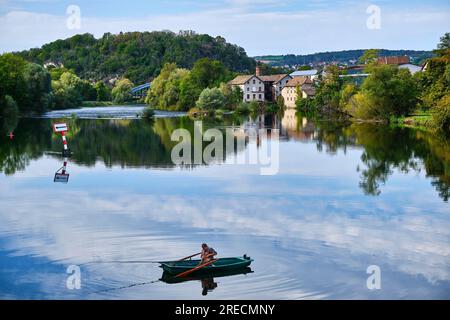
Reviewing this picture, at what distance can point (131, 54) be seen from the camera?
4444 inches

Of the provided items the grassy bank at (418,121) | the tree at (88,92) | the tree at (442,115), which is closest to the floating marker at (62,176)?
the tree at (442,115)

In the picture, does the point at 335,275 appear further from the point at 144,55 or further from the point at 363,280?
the point at 144,55

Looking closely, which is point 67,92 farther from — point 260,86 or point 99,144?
point 99,144

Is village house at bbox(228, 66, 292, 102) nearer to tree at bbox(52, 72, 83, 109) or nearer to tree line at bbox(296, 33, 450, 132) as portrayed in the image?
tree at bbox(52, 72, 83, 109)

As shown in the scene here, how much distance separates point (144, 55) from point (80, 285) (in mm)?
102903

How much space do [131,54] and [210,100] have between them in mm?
52402

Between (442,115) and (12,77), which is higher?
(12,77)

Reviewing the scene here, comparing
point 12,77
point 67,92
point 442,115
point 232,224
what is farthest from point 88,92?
point 232,224

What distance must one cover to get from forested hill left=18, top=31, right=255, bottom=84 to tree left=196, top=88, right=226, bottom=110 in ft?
133

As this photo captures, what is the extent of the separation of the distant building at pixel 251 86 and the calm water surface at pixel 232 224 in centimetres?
5763

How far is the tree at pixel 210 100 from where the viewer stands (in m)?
63.2

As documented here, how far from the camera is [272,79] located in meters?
90.2

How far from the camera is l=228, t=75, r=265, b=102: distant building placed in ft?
278
